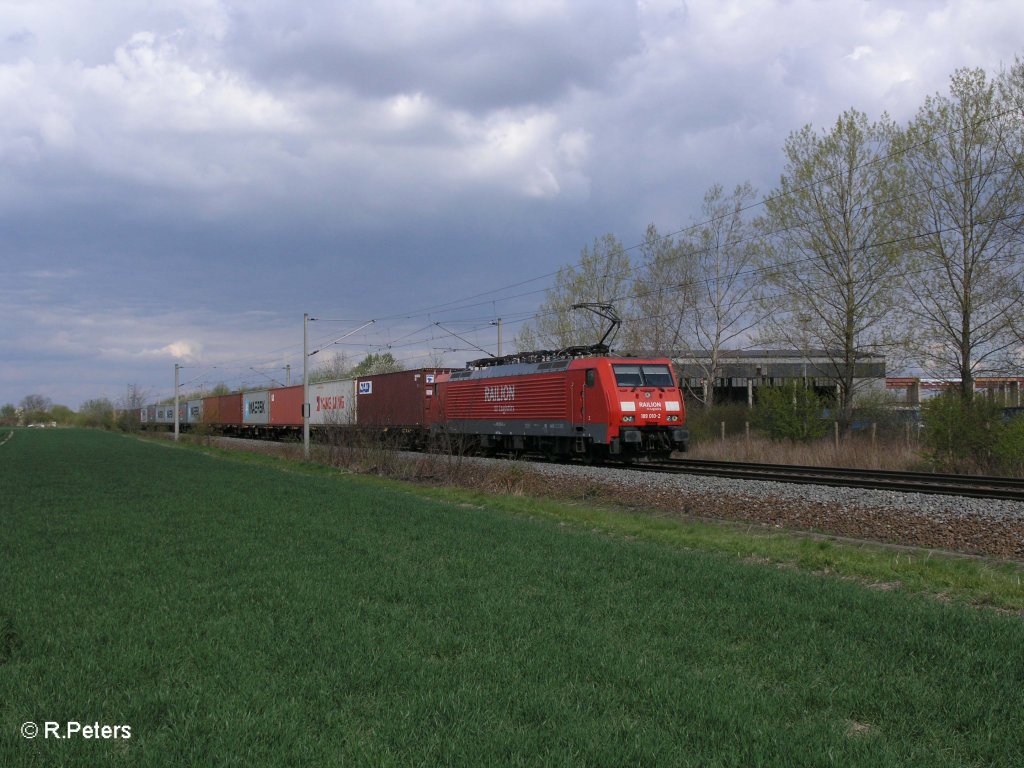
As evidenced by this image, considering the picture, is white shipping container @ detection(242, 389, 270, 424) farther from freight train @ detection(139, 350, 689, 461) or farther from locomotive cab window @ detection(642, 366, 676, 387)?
locomotive cab window @ detection(642, 366, 676, 387)

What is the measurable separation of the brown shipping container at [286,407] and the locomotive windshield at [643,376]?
91.0ft

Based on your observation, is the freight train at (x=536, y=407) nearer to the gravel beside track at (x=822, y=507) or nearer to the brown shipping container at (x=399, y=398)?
the brown shipping container at (x=399, y=398)

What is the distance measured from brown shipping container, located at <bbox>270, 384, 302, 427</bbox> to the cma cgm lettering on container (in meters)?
20.5

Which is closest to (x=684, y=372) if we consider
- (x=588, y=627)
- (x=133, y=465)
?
(x=133, y=465)

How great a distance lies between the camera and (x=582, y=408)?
76.2ft

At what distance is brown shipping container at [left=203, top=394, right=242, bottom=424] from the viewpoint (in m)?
62.6

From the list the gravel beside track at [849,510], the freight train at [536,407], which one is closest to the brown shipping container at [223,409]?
the freight train at [536,407]

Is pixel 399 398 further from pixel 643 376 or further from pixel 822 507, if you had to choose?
pixel 822 507

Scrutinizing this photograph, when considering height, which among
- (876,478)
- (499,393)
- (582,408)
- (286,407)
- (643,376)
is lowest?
(876,478)

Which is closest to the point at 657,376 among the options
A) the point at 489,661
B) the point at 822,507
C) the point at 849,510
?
the point at 822,507

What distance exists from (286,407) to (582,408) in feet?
100

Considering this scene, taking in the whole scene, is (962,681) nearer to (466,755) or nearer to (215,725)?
(466,755)

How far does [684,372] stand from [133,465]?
84.7 ft

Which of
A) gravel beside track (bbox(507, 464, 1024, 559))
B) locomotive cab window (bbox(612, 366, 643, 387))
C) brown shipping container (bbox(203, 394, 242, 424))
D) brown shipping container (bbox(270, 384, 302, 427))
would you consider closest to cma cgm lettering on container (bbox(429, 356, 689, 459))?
locomotive cab window (bbox(612, 366, 643, 387))
